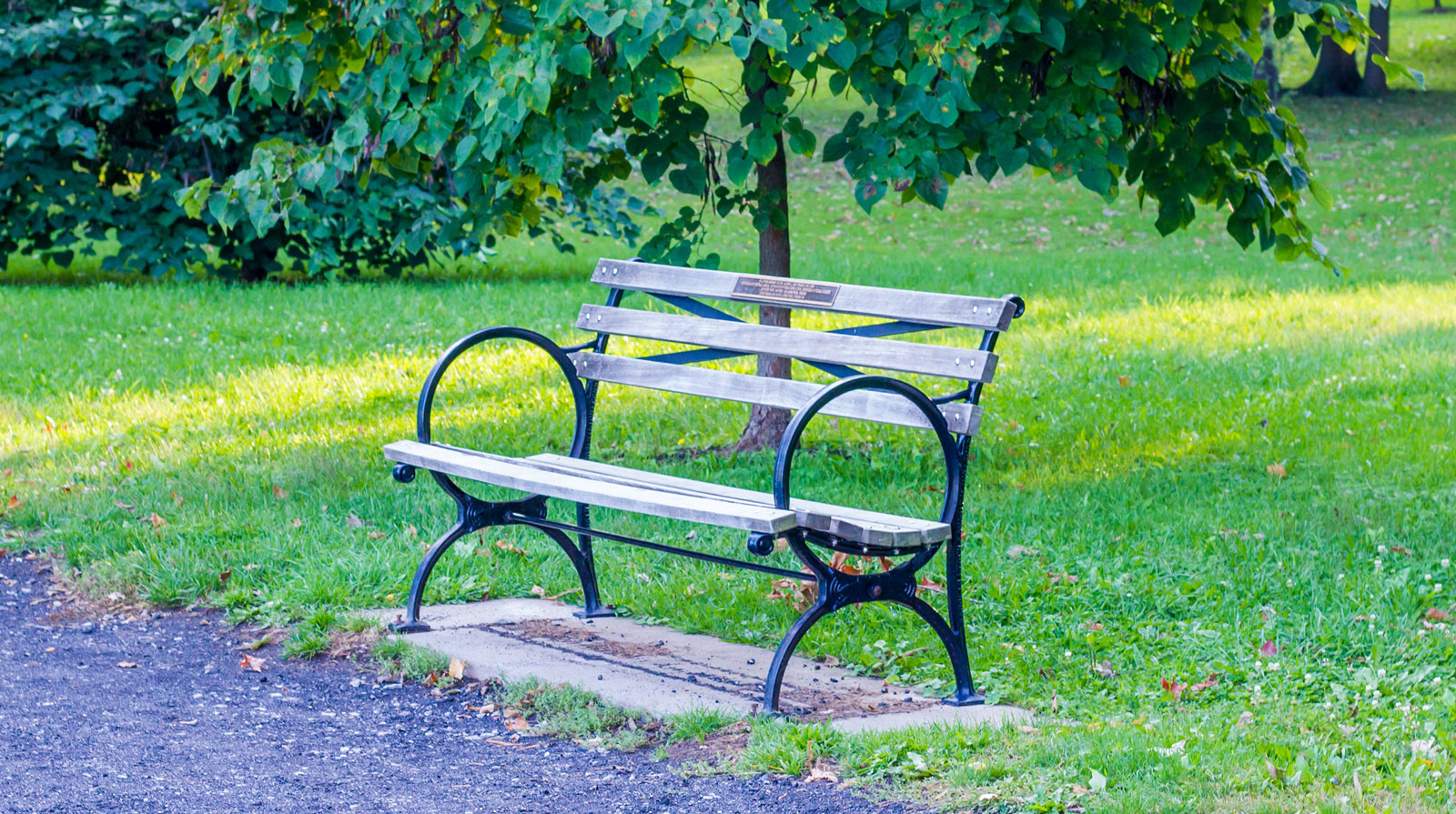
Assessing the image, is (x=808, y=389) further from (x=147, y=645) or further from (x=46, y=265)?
(x=46, y=265)

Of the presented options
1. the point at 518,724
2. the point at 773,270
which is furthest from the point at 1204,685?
the point at 773,270

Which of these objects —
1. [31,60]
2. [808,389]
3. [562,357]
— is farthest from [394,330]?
[808,389]

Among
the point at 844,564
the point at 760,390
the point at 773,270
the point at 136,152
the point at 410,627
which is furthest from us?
the point at 136,152

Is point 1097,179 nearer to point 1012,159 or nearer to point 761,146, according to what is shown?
point 1012,159

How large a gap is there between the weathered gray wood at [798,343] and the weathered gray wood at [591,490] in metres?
0.55

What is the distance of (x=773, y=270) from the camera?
6.21 m

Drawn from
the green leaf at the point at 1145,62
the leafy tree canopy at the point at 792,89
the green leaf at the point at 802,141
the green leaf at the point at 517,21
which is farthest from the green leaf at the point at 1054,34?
the green leaf at the point at 517,21

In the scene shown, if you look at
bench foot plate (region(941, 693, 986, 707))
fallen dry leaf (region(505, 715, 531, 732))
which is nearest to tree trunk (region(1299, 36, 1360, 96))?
bench foot plate (region(941, 693, 986, 707))

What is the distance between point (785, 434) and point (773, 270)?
122 inches

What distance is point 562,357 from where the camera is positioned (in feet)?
14.5

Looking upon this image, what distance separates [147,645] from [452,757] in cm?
138

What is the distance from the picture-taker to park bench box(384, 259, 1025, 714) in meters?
3.41

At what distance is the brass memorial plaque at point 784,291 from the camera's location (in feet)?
13.1

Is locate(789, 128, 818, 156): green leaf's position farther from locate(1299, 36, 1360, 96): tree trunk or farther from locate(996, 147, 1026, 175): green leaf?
locate(1299, 36, 1360, 96): tree trunk
